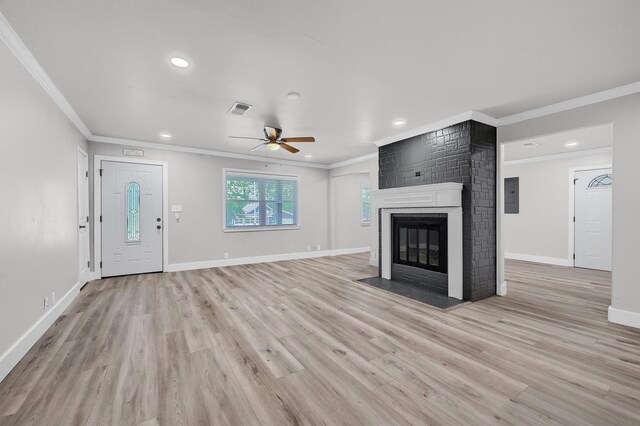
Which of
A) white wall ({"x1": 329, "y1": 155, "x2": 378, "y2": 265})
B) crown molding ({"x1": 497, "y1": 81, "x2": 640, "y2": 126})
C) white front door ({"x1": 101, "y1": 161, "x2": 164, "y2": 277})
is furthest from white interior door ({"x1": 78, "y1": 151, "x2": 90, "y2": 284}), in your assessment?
crown molding ({"x1": 497, "y1": 81, "x2": 640, "y2": 126})

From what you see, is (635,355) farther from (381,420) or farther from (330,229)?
(330,229)

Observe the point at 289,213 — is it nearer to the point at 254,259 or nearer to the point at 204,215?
the point at 254,259

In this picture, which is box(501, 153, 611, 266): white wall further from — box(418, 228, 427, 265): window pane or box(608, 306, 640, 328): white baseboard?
box(418, 228, 427, 265): window pane

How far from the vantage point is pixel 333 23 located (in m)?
2.01

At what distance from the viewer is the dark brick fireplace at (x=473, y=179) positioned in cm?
379

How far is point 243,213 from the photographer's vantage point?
21.5 ft

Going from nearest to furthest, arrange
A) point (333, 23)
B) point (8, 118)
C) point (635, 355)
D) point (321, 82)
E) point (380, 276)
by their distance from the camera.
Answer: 1. point (333, 23)
2. point (8, 118)
3. point (635, 355)
4. point (321, 82)
5. point (380, 276)

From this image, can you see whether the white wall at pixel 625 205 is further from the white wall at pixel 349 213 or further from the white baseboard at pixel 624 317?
the white wall at pixel 349 213

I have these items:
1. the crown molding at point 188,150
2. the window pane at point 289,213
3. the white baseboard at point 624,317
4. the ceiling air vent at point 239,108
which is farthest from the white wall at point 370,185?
the white baseboard at point 624,317

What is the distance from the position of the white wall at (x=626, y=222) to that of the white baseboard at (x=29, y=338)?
561 centimetres

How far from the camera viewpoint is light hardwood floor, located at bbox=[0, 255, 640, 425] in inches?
65.3

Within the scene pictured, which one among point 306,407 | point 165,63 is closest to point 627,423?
point 306,407

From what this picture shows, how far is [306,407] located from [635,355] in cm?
279

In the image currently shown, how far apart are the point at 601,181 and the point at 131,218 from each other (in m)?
9.55
